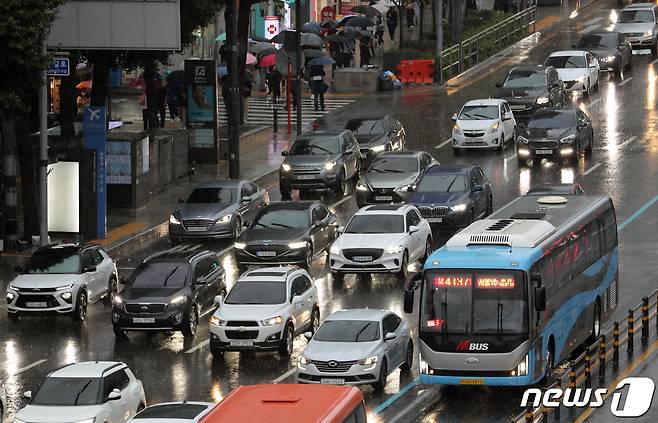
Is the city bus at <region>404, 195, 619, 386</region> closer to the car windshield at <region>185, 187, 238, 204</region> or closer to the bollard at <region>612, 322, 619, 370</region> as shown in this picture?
the bollard at <region>612, 322, 619, 370</region>

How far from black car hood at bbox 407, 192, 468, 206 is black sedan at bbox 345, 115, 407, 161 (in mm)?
9376

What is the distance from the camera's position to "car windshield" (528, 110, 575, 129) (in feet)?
175

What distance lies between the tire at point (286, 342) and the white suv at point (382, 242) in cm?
578

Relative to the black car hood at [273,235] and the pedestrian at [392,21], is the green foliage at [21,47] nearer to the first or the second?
the black car hood at [273,235]

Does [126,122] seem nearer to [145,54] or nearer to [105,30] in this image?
[145,54]

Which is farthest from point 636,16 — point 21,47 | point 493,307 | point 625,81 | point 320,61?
point 493,307

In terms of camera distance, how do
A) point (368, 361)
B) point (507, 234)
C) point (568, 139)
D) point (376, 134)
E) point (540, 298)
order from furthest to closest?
1. point (376, 134)
2. point (568, 139)
3. point (368, 361)
4. point (507, 234)
5. point (540, 298)

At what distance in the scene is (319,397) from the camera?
2148cm

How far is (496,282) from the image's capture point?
29891 millimetres

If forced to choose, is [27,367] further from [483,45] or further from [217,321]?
[483,45]

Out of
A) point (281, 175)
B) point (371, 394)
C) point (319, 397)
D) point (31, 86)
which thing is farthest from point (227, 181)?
point (319, 397)

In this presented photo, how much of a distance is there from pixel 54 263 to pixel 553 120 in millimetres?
20395

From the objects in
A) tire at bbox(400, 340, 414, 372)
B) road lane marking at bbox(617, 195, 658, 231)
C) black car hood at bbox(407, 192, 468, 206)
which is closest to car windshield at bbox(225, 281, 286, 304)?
tire at bbox(400, 340, 414, 372)

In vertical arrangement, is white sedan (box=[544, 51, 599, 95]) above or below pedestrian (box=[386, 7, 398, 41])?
below
